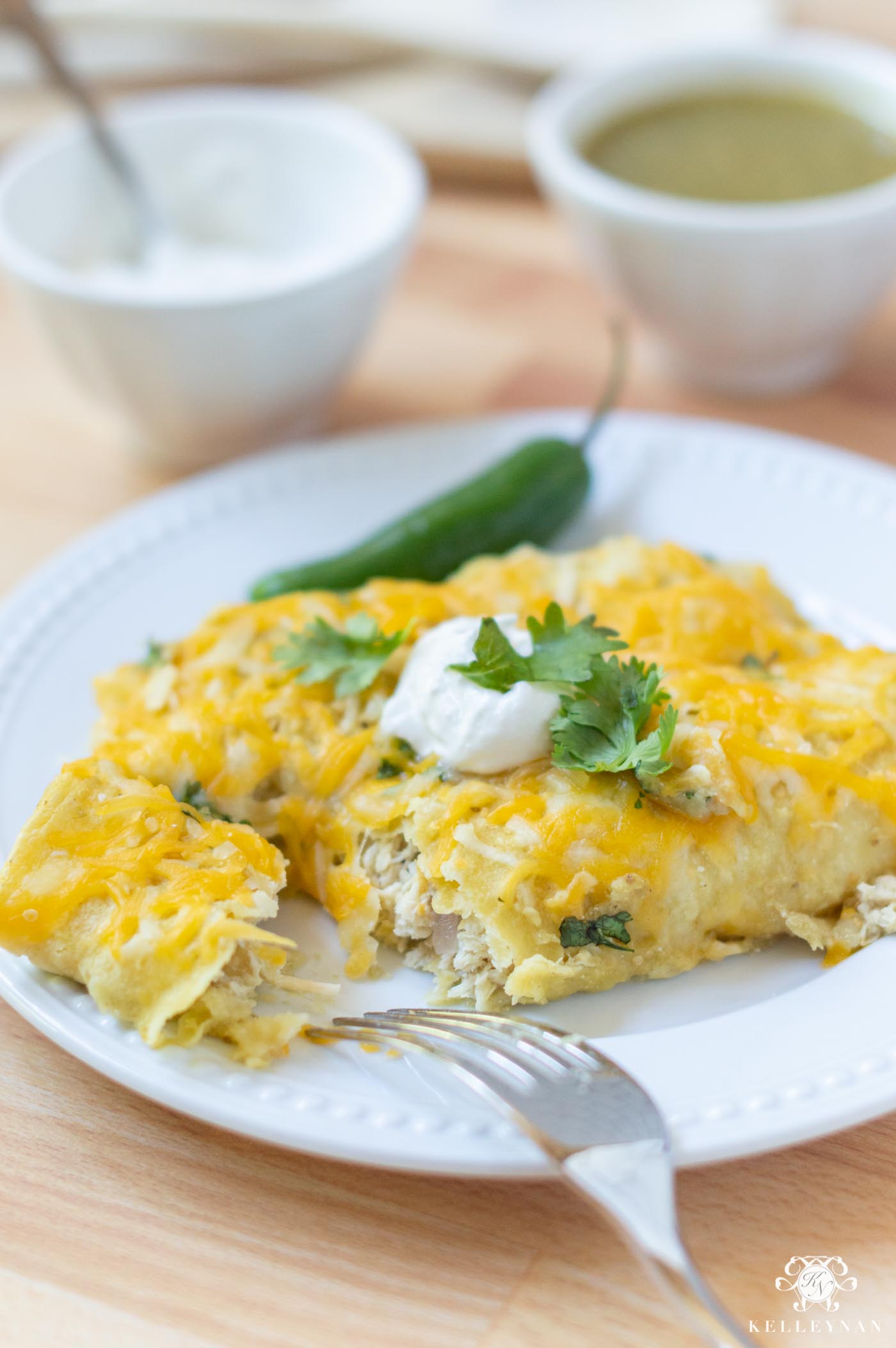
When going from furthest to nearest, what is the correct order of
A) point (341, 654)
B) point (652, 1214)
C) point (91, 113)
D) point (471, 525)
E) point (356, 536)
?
point (91, 113)
point (356, 536)
point (471, 525)
point (341, 654)
point (652, 1214)

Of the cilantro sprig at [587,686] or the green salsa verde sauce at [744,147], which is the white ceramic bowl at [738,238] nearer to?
the green salsa verde sauce at [744,147]

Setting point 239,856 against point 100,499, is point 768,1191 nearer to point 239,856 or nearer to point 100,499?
point 239,856

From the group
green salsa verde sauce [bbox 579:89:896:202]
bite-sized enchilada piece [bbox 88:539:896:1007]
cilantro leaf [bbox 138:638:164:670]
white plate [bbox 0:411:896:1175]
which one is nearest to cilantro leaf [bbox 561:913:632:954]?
bite-sized enchilada piece [bbox 88:539:896:1007]

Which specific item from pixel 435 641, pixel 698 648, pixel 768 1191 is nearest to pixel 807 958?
pixel 768 1191

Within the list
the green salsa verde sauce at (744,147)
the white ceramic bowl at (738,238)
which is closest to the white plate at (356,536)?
the white ceramic bowl at (738,238)

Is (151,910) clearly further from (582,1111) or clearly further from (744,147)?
(744,147)

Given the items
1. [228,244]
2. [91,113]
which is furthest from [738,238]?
[91,113]

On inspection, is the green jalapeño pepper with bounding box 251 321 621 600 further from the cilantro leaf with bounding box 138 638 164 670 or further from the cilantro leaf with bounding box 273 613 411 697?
the cilantro leaf with bounding box 273 613 411 697
